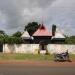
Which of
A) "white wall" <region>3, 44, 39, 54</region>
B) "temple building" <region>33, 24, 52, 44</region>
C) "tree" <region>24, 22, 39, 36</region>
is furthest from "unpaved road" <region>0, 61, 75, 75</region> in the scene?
"tree" <region>24, 22, 39, 36</region>

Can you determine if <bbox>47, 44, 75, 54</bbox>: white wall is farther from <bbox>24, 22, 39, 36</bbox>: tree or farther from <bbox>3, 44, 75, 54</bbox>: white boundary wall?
<bbox>24, 22, 39, 36</bbox>: tree

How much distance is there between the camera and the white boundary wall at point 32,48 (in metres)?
50.9

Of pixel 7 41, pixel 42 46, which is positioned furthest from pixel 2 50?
pixel 42 46

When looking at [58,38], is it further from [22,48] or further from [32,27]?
[32,27]

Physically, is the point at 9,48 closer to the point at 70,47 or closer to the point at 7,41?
the point at 7,41

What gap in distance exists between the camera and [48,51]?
5134 centimetres

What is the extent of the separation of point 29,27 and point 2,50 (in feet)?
183

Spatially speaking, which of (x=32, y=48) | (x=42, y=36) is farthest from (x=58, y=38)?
(x=32, y=48)

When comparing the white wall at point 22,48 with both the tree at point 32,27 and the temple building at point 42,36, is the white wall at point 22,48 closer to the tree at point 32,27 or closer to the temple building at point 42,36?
the temple building at point 42,36

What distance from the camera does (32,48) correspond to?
2042 inches

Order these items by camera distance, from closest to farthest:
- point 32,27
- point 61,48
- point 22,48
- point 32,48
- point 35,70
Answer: point 35,70 < point 61,48 < point 32,48 < point 22,48 < point 32,27

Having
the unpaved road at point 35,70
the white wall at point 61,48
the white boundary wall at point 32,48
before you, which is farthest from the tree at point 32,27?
the unpaved road at point 35,70

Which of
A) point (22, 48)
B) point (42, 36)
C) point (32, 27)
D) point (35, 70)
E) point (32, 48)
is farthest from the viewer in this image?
point (32, 27)

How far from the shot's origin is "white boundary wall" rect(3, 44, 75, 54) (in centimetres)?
5088
